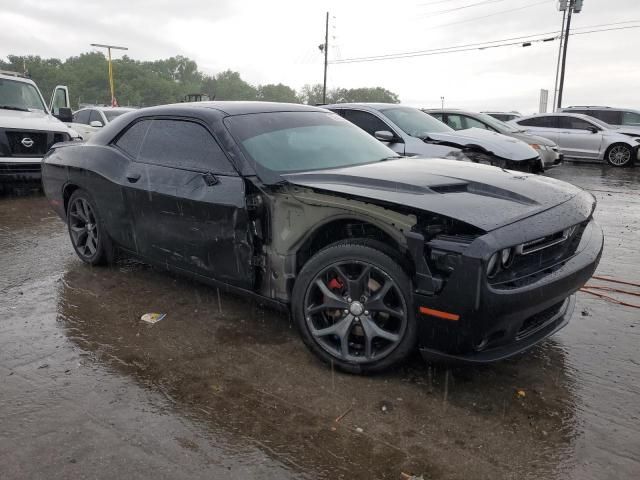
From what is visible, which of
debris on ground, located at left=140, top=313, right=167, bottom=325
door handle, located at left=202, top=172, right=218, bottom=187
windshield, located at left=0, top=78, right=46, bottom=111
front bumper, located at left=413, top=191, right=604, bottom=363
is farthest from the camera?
windshield, located at left=0, top=78, right=46, bottom=111

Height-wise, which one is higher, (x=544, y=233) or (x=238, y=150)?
(x=238, y=150)

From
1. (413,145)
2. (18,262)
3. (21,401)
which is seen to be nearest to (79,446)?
(21,401)

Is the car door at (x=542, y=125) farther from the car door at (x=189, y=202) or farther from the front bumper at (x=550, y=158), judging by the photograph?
the car door at (x=189, y=202)

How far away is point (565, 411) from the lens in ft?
8.76

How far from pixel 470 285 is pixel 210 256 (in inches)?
71.6

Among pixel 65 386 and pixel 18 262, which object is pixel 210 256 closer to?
pixel 65 386

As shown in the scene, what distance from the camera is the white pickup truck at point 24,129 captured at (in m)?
8.57

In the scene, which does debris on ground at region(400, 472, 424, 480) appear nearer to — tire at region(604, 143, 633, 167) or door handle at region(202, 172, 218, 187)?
door handle at region(202, 172, 218, 187)

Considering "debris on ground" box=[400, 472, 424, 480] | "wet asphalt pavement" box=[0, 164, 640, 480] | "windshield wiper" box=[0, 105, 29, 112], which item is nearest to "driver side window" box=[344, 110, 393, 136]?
"wet asphalt pavement" box=[0, 164, 640, 480]

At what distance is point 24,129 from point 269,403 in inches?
316

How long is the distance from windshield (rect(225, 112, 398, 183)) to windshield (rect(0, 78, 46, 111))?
7676 millimetres

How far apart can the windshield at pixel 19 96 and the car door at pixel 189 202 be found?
6699 mm

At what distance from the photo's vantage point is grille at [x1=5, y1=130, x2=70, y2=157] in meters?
8.62

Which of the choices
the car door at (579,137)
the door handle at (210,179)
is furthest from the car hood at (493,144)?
the car door at (579,137)
